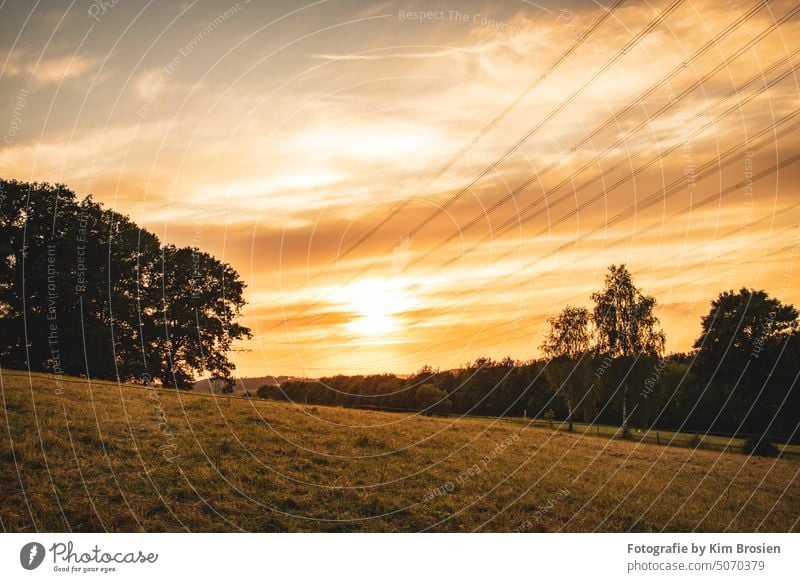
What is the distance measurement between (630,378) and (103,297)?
26836 millimetres

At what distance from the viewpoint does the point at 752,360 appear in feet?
103

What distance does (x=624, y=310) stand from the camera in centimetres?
3262

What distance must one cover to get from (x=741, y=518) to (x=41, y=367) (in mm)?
25826

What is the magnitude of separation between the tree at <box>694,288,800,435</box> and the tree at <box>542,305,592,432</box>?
20.2 ft

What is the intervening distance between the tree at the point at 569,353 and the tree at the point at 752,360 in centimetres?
615

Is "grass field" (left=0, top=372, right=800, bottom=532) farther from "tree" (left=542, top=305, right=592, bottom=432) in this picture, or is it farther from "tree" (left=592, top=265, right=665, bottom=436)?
"tree" (left=542, top=305, right=592, bottom=432)

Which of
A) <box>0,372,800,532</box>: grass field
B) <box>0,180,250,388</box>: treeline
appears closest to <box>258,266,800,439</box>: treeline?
<box>0,180,250,388</box>: treeline

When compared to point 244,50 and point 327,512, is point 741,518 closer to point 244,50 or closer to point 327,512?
point 327,512

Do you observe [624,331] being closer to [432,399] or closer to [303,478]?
[432,399]

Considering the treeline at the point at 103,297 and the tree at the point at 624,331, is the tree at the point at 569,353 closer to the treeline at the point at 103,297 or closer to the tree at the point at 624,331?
the tree at the point at 624,331

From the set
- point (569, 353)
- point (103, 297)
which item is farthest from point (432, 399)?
point (103, 297)

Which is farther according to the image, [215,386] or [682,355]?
[682,355]

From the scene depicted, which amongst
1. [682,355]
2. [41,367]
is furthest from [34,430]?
[682,355]

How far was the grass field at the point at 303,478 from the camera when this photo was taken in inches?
424
